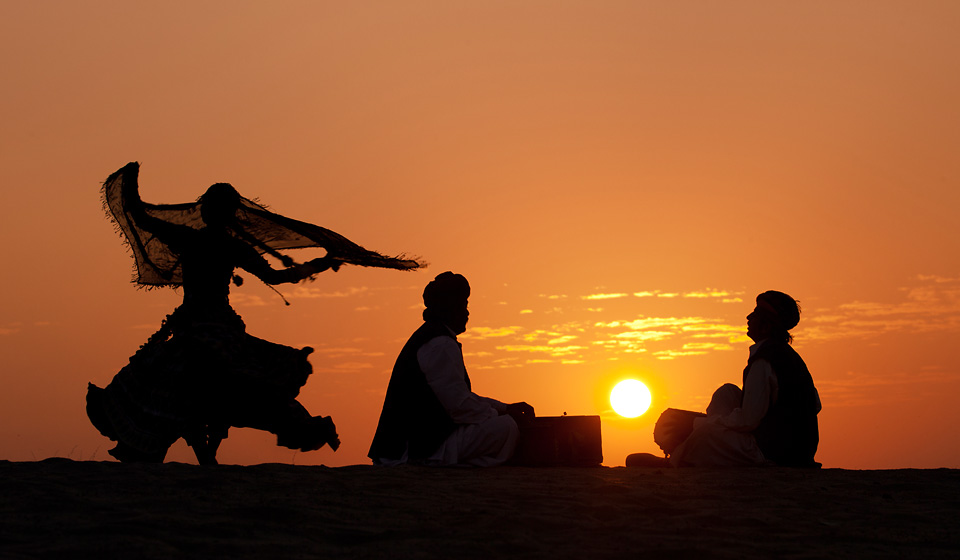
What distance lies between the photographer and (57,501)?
6781 mm

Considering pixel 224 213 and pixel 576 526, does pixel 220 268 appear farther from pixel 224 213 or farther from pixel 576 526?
pixel 576 526

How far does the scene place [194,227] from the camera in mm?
10711

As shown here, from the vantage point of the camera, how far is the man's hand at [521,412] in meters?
10.2

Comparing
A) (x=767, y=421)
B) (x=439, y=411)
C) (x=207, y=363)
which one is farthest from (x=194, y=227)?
(x=767, y=421)

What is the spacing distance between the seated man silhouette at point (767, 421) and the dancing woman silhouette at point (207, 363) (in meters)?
3.57

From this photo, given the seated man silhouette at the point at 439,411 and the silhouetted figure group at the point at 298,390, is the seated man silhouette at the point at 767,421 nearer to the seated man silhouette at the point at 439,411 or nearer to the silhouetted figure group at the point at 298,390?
the silhouetted figure group at the point at 298,390

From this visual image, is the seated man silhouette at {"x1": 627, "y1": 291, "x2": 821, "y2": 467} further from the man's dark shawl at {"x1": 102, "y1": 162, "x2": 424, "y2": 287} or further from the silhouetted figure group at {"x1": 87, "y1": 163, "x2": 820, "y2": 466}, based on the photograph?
the man's dark shawl at {"x1": 102, "y1": 162, "x2": 424, "y2": 287}

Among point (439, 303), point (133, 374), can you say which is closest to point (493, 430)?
point (439, 303)

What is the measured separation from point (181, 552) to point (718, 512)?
369 centimetres

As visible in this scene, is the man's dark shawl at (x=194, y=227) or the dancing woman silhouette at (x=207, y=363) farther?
the man's dark shawl at (x=194, y=227)

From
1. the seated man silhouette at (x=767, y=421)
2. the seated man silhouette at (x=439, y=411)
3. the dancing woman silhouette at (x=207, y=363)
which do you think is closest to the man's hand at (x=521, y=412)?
the seated man silhouette at (x=439, y=411)

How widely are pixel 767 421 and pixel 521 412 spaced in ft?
8.23

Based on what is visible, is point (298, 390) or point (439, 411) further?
point (298, 390)

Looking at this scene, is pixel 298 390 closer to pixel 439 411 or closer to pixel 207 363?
pixel 207 363
